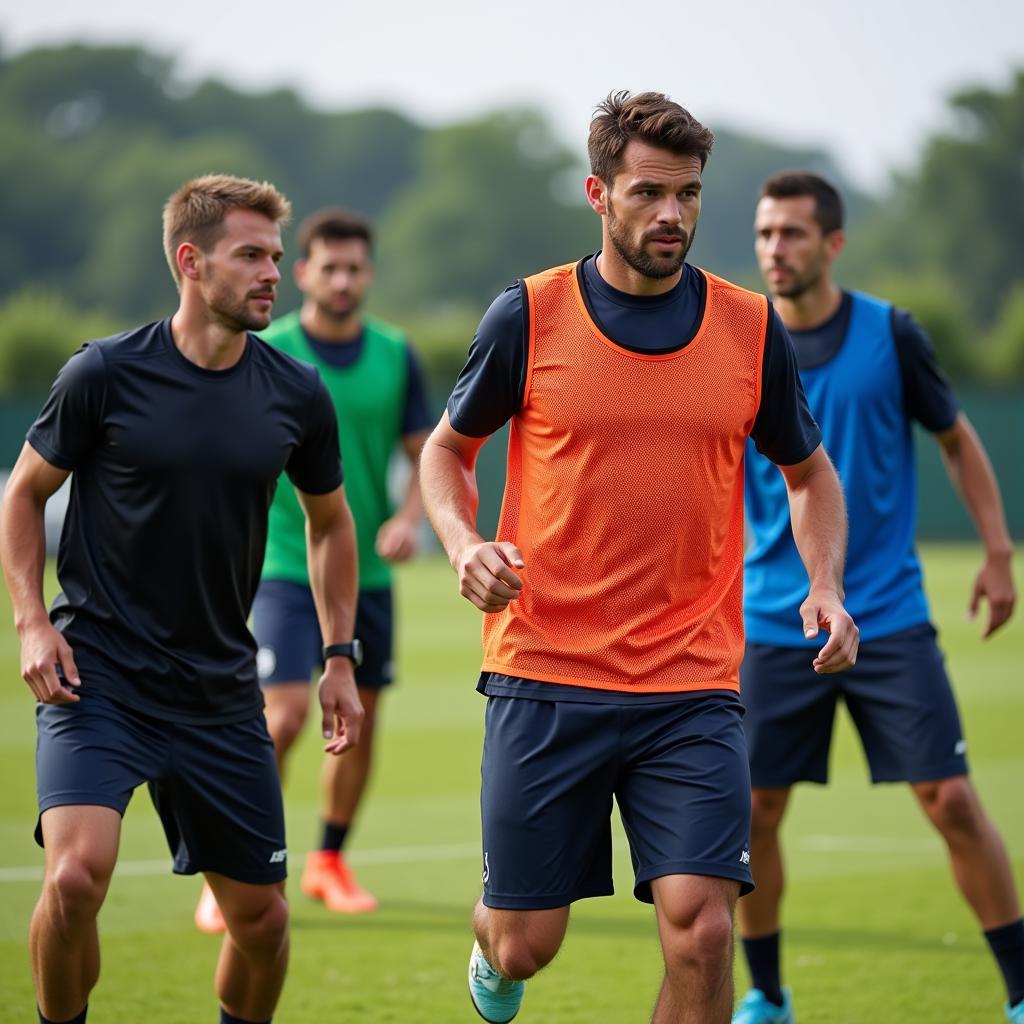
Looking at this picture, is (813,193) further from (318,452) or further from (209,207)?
(209,207)

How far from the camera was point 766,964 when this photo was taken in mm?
6375

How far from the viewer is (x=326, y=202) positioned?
11400 cm

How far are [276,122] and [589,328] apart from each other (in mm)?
113732

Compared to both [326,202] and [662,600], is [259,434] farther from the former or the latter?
[326,202]

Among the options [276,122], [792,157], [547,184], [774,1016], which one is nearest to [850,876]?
[774,1016]

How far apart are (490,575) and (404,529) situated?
3.91 metres

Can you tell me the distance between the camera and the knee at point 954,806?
20.6ft

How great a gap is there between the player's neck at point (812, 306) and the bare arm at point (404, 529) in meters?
1.94

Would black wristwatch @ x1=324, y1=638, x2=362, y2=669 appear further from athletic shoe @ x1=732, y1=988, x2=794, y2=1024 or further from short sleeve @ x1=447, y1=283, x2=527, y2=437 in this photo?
athletic shoe @ x1=732, y1=988, x2=794, y2=1024

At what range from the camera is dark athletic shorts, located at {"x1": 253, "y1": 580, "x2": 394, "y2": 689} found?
8203 millimetres

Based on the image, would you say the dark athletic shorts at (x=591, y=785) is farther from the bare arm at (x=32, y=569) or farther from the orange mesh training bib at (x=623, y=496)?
the bare arm at (x=32, y=569)

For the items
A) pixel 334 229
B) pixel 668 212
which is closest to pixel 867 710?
pixel 668 212

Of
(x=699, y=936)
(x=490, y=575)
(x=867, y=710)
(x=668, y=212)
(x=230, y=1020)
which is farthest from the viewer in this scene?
(x=867, y=710)

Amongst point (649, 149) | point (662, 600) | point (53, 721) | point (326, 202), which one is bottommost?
point (53, 721)
